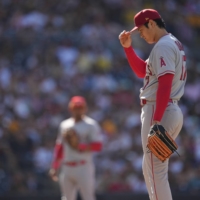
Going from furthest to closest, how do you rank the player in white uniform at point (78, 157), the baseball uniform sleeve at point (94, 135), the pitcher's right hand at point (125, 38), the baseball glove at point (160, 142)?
the baseball uniform sleeve at point (94, 135) → the player in white uniform at point (78, 157) → the pitcher's right hand at point (125, 38) → the baseball glove at point (160, 142)

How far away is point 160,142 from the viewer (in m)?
5.07

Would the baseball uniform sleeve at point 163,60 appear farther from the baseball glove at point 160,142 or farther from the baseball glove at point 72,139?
the baseball glove at point 72,139

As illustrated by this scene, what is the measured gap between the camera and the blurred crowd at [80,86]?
465 inches

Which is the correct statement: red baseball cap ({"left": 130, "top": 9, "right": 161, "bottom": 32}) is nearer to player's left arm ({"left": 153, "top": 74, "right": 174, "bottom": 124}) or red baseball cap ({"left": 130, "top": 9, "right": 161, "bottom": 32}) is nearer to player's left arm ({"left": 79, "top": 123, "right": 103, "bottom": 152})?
player's left arm ({"left": 153, "top": 74, "right": 174, "bottom": 124})

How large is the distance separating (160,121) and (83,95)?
7984mm

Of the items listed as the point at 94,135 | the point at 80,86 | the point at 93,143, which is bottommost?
the point at 93,143

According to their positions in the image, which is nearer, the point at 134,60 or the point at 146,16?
the point at 146,16

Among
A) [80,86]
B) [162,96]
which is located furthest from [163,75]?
[80,86]

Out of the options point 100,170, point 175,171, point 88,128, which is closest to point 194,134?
point 175,171

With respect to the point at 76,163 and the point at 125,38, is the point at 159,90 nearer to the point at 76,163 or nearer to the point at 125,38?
the point at 125,38

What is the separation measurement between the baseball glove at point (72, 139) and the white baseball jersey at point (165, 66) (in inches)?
140

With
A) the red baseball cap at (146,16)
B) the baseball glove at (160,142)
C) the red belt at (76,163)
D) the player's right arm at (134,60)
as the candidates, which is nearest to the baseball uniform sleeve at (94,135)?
the red belt at (76,163)

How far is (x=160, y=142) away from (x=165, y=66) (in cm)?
62

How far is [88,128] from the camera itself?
29.9 feet
